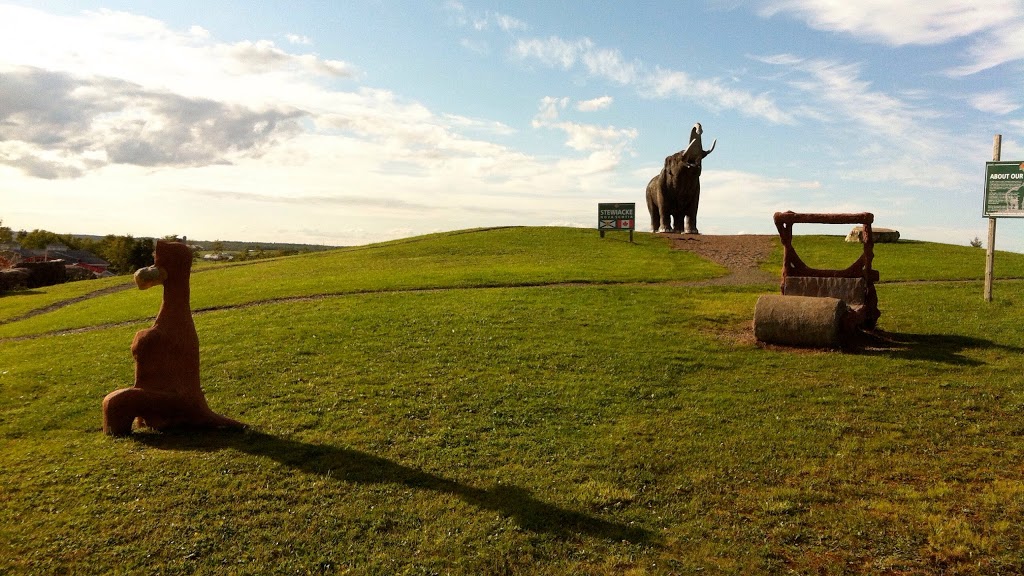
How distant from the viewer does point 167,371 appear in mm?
9617

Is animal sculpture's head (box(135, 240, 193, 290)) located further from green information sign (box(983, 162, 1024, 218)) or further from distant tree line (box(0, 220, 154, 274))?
distant tree line (box(0, 220, 154, 274))

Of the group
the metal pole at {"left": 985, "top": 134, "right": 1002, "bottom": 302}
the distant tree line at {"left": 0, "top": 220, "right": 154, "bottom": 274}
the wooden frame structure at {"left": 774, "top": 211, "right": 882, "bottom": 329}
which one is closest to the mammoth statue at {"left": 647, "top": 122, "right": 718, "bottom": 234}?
the metal pole at {"left": 985, "top": 134, "right": 1002, "bottom": 302}

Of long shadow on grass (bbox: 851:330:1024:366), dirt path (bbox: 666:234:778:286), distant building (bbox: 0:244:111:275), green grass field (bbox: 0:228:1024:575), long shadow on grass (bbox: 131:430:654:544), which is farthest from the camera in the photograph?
distant building (bbox: 0:244:111:275)

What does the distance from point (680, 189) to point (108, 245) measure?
102 meters

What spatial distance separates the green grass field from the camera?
21.2 ft

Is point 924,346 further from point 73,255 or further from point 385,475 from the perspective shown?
point 73,255

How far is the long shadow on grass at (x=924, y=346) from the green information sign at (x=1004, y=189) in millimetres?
6561

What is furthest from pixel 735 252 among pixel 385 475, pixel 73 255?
pixel 73 255

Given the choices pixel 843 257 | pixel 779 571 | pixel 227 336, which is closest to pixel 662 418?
pixel 779 571

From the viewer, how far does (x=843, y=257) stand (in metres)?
32.0

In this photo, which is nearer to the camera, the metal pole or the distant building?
the metal pole

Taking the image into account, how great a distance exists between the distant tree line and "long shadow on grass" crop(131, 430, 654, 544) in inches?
2945

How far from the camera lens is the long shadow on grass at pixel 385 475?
22.5 ft

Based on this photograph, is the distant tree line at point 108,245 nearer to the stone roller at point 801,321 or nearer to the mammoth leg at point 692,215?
the mammoth leg at point 692,215
